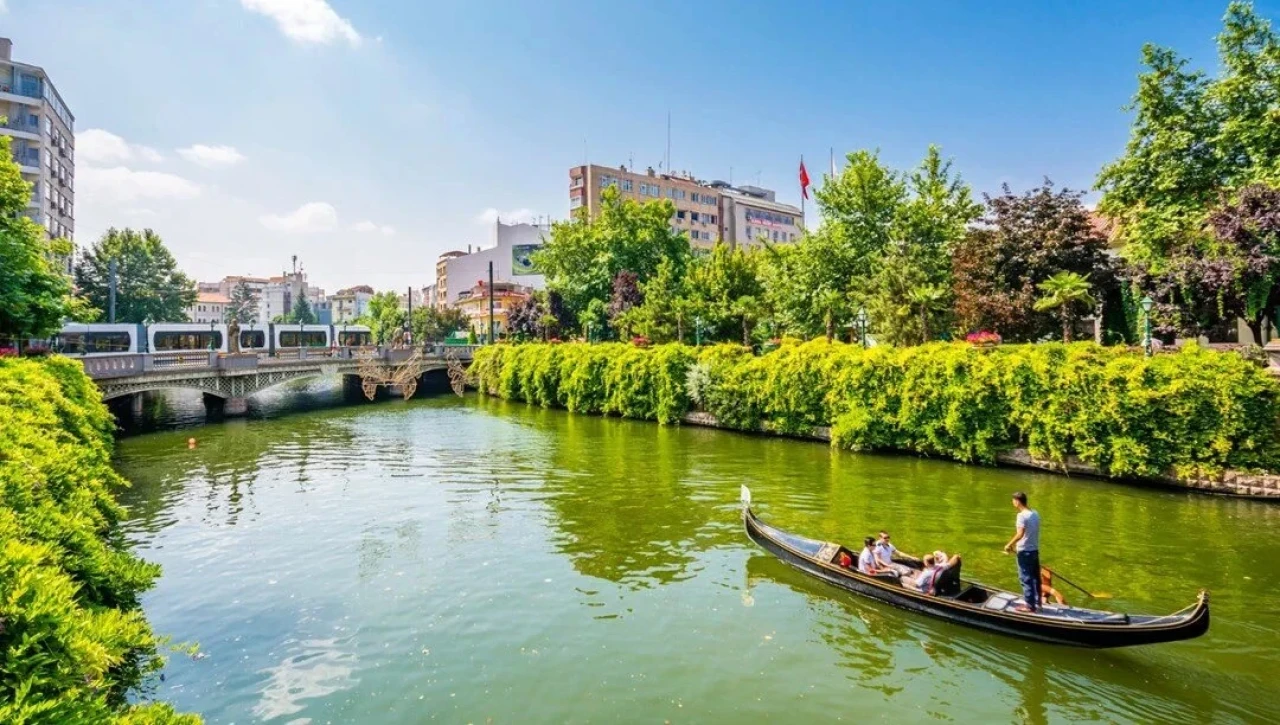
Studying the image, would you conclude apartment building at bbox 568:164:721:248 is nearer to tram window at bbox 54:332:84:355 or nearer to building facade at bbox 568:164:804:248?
building facade at bbox 568:164:804:248

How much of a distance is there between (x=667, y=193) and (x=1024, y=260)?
68.5 m

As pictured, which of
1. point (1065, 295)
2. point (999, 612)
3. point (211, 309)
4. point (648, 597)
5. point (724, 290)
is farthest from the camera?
point (211, 309)

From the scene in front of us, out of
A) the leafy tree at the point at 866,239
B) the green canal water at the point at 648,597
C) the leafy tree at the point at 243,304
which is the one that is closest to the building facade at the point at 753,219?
the leafy tree at the point at 866,239

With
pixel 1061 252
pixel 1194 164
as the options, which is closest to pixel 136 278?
pixel 1061 252

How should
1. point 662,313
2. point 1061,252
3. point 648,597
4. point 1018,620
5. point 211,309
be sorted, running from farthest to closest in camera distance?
point 211,309, point 662,313, point 1061,252, point 648,597, point 1018,620

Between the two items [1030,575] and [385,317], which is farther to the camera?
[385,317]

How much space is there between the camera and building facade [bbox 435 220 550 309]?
107250 millimetres

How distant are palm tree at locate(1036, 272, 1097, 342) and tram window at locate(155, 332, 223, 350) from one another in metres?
55.6

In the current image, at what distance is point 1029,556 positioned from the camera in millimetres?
11648

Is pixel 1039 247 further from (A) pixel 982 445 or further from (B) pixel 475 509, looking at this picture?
(B) pixel 475 509

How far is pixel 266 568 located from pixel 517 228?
99.4m

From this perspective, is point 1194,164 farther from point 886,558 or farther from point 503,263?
point 503,263

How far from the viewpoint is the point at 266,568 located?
51.4 feet

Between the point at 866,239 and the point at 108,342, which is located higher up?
the point at 866,239
